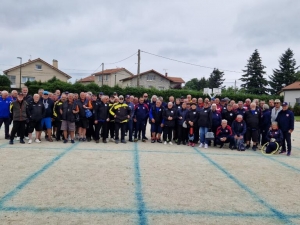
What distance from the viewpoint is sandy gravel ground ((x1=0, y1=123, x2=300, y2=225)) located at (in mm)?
4039

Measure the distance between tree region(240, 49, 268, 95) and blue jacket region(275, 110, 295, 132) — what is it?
4712cm

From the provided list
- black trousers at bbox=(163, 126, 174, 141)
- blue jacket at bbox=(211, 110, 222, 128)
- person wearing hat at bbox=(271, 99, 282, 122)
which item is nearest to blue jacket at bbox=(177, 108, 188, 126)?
black trousers at bbox=(163, 126, 174, 141)

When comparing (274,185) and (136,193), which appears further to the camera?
(274,185)

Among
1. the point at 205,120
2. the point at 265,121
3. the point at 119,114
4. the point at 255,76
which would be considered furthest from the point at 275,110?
the point at 255,76

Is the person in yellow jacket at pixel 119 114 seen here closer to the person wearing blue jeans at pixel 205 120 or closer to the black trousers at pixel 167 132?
the black trousers at pixel 167 132

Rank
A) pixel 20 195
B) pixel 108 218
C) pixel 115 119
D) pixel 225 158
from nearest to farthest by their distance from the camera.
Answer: pixel 108 218 < pixel 20 195 < pixel 225 158 < pixel 115 119

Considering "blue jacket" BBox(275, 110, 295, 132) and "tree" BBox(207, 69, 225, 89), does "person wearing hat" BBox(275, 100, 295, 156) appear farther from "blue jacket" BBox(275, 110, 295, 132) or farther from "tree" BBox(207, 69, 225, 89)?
"tree" BBox(207, 69, 225, 89)

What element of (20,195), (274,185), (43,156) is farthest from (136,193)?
(43,156)

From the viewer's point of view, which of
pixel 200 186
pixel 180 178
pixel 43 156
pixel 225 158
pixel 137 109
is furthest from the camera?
pixel 137 109

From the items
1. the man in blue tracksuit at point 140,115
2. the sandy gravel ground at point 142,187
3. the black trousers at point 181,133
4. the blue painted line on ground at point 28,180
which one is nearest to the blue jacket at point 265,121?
the sandy gravel ground at point 142,187

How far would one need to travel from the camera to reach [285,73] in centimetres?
5738

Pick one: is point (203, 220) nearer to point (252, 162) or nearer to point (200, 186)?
point (200, 186)

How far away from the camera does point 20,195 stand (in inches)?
181

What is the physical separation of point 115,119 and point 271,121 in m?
5.90
